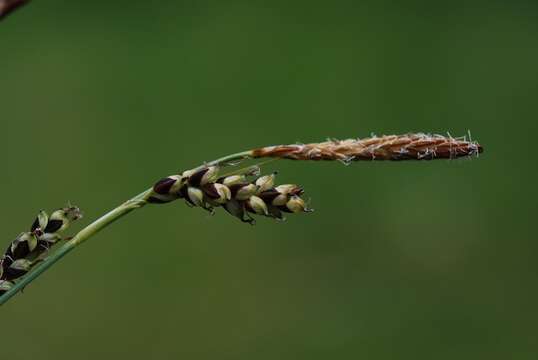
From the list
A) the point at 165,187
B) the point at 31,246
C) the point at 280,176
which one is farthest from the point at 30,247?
the point at 280,176

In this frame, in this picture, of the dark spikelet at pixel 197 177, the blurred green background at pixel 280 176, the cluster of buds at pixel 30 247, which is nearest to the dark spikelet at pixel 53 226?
the cluster of buds at pixel 30 247

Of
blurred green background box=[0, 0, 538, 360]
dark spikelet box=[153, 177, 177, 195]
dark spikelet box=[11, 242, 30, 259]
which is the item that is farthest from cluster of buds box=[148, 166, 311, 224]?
blurred green background box=[0, 0, 538, 360]

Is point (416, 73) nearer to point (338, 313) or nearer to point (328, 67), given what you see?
point (328, 67)

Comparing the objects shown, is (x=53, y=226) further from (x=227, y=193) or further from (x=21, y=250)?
(x=227, y=193)

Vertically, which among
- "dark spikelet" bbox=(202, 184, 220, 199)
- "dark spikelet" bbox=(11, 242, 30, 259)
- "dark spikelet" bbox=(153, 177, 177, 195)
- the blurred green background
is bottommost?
the blurred green background

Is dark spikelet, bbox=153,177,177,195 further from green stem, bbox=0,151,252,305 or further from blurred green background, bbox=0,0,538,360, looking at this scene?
blurred green background, bbox=0,0,538,360

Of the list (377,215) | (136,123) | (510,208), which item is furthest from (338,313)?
(136,123)
